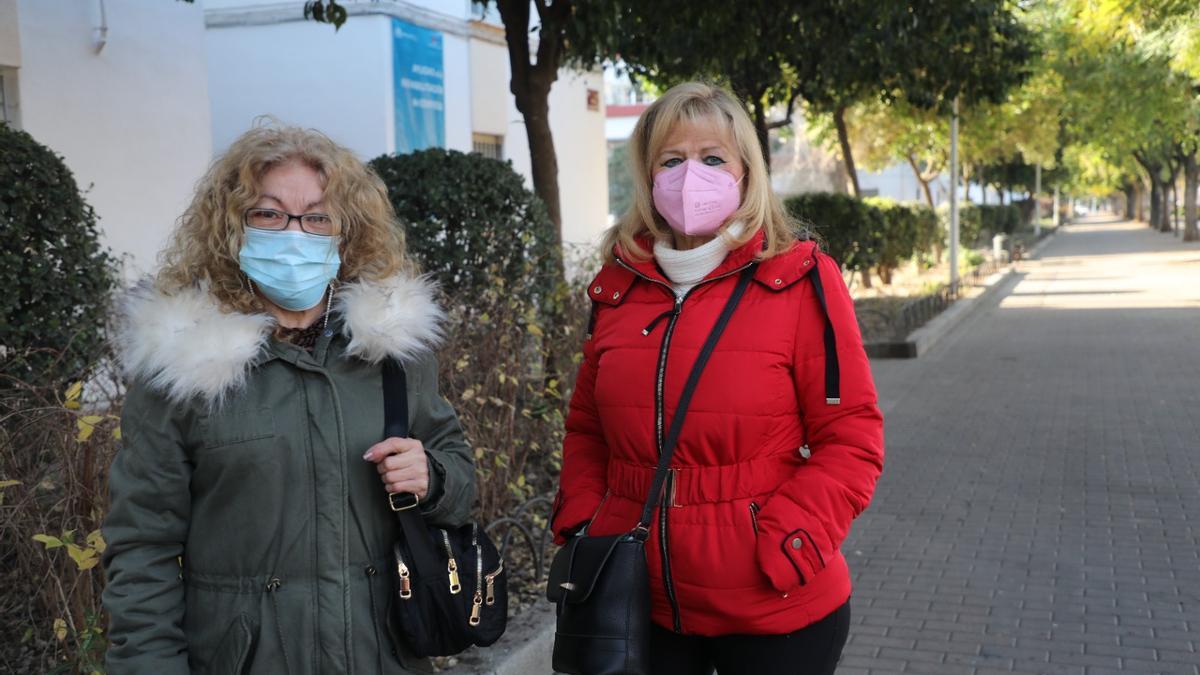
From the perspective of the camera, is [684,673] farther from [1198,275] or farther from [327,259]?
[1198,275]

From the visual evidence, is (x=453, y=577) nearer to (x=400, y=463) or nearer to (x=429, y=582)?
(x=429, y=582)

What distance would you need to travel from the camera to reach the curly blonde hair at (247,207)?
2336 millimetres

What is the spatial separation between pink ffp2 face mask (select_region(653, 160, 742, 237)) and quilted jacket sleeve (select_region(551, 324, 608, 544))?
382mm

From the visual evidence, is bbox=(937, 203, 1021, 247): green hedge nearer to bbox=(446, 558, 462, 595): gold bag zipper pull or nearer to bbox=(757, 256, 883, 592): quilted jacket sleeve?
bbox=(757, 256, 883, 592): quilted jacket sleeve

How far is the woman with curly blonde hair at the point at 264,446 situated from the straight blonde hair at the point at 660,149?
634 millimetres

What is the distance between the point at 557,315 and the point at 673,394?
486 cm

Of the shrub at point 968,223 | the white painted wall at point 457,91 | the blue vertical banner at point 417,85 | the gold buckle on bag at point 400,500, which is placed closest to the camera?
the gold buckle on bag at point 400,500

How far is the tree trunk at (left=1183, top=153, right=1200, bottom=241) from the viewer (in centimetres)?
4566

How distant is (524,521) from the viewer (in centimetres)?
614

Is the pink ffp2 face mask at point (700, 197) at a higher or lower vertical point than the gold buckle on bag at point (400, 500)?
higher

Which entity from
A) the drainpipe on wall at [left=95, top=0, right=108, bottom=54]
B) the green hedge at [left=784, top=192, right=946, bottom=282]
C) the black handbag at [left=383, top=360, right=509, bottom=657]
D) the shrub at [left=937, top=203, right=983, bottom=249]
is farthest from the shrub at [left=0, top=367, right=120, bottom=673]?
the shrub at [left=937, top=203, right=983, bottom=249]

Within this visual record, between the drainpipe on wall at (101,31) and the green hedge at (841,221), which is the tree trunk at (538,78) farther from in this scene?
the green hedge at (841,221)

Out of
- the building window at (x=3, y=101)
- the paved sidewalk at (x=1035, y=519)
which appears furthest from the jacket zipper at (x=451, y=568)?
the building window at (x=3, y=101)

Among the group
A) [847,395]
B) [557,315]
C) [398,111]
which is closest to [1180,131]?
[398,111]
